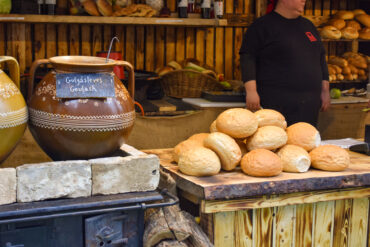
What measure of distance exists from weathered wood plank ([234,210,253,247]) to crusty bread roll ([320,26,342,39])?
362 centimetres

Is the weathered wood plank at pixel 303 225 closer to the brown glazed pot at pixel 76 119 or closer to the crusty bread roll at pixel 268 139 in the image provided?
the crusty bread roll at pixel 268 139

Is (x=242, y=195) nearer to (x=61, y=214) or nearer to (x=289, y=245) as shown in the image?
(x=289, y=245)

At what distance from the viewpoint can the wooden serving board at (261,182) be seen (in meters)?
1.89

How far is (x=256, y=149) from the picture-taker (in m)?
2.09

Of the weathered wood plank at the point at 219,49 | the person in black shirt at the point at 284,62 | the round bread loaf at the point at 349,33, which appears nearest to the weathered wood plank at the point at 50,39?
the weathered wood plank at the point at 219,49

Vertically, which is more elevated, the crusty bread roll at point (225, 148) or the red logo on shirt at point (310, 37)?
the red logo on shirt at point (310, 37)

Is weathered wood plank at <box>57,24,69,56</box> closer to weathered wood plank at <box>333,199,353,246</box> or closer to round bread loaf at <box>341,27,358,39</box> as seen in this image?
round bread loaf at <box>341,27,358,39</box>

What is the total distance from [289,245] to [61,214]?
3.37 ft

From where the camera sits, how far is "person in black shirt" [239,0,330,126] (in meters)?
3.76

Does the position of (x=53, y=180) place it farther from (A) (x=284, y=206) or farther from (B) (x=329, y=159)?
(B) (x=329, y=159)

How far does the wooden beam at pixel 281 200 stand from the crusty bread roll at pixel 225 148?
0.17 meters

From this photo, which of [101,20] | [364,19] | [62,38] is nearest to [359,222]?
[101,20]

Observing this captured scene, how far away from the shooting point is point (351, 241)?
2236 mm

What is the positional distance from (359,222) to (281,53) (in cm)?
179
